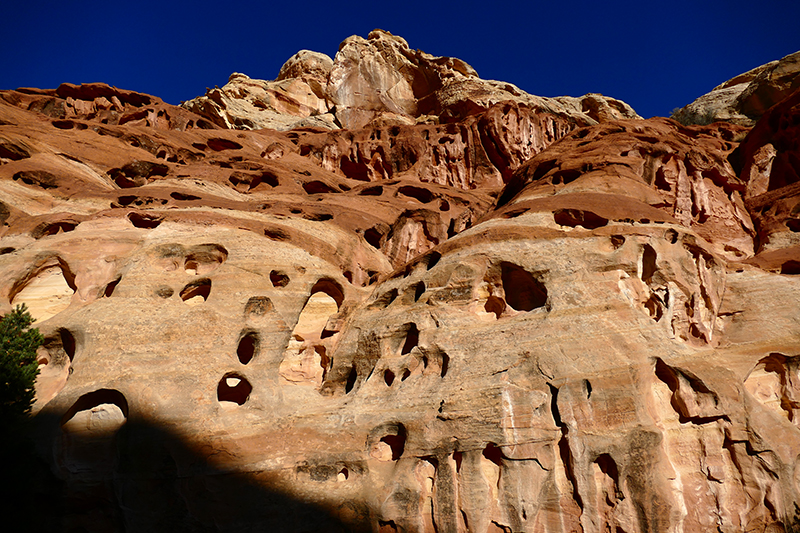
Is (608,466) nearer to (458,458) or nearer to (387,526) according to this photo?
(458,458)

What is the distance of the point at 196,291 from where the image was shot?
1320 cm

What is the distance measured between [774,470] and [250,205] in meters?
16.4

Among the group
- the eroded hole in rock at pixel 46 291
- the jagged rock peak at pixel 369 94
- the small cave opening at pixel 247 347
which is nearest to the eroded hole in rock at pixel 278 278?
the small cave opening at pixel 247 347

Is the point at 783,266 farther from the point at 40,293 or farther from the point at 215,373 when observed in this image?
the point at 40,293

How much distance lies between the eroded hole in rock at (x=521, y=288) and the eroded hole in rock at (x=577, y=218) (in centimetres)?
298

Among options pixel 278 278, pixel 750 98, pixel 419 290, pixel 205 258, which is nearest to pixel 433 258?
pixel 419 290

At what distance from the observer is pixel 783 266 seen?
13664 mm

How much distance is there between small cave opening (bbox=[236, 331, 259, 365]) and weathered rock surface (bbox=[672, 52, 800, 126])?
133 feet

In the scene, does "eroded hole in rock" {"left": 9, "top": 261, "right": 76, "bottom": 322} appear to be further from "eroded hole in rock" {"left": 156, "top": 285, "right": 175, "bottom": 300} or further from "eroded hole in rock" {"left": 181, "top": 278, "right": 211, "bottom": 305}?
"eroded hole in rock" {"left": 181, "top": 278, "right": 211, "bottom": 305}

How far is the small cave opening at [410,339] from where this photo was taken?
1170cm

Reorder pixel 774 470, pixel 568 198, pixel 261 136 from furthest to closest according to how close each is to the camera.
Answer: pixel 261 136
pixel 568 198
pixel 774 470

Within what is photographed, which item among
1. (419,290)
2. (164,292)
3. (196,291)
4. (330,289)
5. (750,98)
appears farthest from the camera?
(750,98)

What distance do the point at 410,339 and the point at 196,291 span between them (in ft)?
19.8

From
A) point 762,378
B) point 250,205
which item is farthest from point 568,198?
point 250,205
